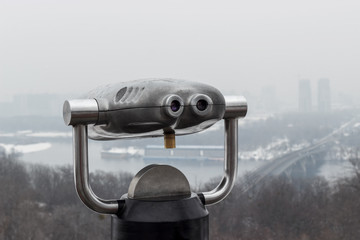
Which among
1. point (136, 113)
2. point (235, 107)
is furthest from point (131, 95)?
point (235, 107)

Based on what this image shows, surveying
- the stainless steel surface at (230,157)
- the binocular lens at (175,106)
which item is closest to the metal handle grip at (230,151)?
the stainless steel surface at (230,157)

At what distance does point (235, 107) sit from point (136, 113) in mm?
138

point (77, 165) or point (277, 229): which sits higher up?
point (77, 165)

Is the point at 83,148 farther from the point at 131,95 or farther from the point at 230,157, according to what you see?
the point at 230,157

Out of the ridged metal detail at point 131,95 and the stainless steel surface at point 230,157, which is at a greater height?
the ridged metal detail at point 131,95

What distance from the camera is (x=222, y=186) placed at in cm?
56

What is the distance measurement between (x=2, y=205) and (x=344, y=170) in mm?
3405

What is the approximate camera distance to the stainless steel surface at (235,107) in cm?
54

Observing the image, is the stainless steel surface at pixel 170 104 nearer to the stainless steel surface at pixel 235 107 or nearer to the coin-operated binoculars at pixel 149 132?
the coin-operated binoculars at pixel 149 132

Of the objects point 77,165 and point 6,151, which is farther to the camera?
point 6,151

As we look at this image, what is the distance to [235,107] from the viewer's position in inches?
21.5

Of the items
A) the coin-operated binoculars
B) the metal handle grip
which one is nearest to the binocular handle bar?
the coin-operated binoculars

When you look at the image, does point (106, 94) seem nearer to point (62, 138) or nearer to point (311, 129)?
point (62, 138)

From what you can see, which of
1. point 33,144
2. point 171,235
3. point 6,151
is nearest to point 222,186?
point 171,235
